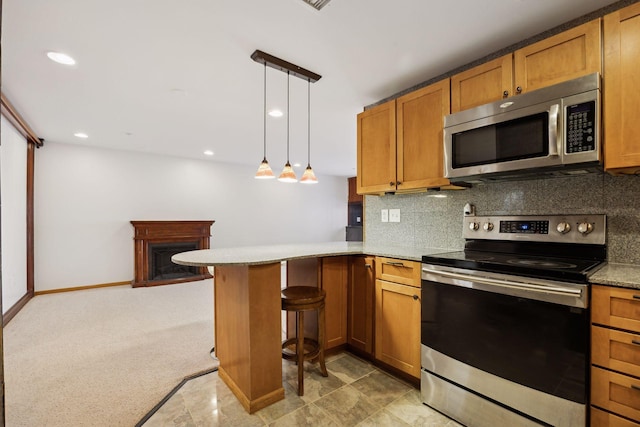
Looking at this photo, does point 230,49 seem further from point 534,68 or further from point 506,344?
point 506,344

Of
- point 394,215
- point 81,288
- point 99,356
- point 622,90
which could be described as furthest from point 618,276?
point 81,288

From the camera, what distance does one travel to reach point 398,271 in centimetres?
221

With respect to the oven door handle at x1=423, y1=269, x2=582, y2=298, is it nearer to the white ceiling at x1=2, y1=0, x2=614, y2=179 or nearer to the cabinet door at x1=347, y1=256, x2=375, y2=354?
the cabinet door at x1=347, y1=256, x2=375, y2=354

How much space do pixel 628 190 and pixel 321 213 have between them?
678cm

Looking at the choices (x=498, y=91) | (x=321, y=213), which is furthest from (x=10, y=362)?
(x=321, y=213)

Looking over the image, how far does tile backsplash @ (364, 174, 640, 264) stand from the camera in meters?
1.72

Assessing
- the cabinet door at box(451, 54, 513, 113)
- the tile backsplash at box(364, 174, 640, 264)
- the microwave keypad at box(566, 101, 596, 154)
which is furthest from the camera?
the cabinet door at box(451, 54, 513, 113)

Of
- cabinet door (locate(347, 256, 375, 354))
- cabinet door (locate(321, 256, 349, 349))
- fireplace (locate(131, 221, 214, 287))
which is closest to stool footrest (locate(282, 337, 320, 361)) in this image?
cabinet door (locate(321, 256, 349, 349))

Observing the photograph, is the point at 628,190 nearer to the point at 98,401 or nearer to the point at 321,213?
the point at 98,401

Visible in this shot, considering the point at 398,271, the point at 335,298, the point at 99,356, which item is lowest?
the point at 99,356

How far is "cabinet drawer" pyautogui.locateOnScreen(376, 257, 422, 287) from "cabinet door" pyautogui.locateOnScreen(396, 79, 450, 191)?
2.09 ft

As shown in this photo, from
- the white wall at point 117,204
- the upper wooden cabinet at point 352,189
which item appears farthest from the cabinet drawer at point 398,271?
the upper wooden cabinet at point 352,189

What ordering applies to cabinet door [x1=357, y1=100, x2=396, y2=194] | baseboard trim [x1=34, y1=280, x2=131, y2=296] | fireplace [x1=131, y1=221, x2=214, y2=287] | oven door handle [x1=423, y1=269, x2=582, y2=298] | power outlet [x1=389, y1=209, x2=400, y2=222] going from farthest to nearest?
fireplace [x1=131, y1=221, x2=214, y2=287] → baseboard trim [x1=34, y1=280, x2=131, y2=296] → power outlet [x1=389, y1=209, x2=400, y2=222] → cabinet door [x1=357, y1=100, x2=396, y2=194] → oven door handle [x1=423, y1=269, x2=582, y2=298]

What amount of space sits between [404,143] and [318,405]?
2011 mm
